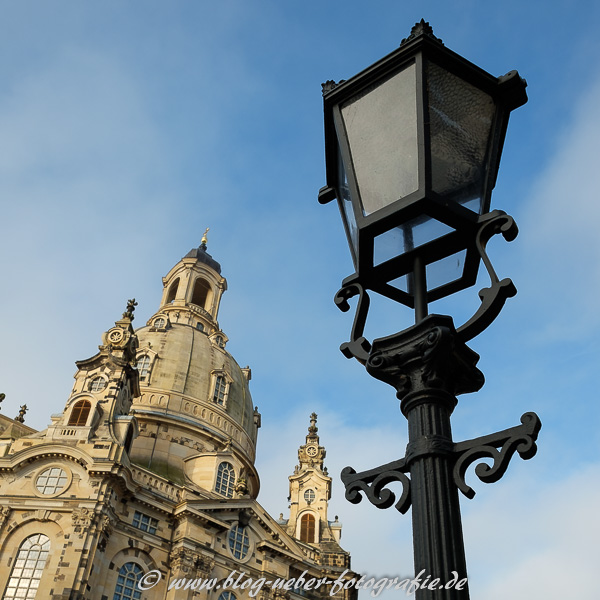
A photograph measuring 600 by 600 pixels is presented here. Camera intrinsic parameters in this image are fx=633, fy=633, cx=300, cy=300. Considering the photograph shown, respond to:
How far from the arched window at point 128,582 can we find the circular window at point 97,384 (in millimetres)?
10202

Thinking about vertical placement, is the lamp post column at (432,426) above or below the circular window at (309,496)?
below

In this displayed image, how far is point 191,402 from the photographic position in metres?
46.1

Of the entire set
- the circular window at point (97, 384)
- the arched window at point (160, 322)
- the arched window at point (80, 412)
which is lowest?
the arched window at point (80, 412)

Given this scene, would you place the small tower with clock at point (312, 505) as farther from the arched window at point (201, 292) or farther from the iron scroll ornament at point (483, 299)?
the iron scroll ornament at point (483, 299)

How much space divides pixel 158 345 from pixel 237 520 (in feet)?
58.0

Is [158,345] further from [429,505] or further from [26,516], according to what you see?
[429,505]

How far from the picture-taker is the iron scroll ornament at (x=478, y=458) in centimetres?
350

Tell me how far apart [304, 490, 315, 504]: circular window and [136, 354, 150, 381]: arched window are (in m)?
15.0

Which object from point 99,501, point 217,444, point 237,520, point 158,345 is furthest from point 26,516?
point 158,345

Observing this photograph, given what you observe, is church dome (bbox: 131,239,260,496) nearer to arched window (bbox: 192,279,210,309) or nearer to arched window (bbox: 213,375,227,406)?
arched window (bbox: 213,375,227,406)

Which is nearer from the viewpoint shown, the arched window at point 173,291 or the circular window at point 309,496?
the circular window at point 309,496

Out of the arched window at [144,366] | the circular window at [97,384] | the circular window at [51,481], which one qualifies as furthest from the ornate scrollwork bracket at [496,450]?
the arched window at [144,366]

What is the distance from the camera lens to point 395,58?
14.9 feet

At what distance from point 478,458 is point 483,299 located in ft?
3.38
